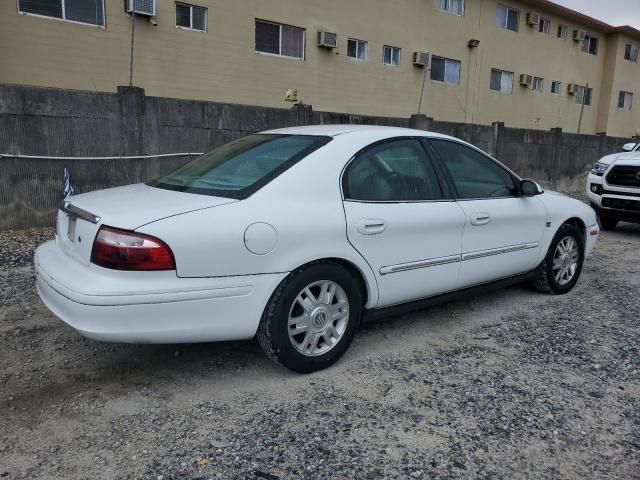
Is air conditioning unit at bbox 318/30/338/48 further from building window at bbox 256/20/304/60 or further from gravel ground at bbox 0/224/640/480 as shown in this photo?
gravel ground at bbox 0/224/640/480

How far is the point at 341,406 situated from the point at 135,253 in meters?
1.36

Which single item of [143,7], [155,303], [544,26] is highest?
[544,26]

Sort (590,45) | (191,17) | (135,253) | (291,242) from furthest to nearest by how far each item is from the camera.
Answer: (590,45) → (191,17) → (291,242) → (135,253)

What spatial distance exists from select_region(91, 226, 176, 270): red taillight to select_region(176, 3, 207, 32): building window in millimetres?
10715

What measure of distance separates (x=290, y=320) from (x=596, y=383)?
192cm

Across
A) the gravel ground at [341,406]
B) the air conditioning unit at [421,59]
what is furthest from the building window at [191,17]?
the gravel ground at [341,406]

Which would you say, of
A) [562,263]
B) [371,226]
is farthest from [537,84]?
[371,226]

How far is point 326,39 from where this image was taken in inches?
569

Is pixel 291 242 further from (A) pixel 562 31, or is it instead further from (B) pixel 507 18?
(A) pixel 562 31

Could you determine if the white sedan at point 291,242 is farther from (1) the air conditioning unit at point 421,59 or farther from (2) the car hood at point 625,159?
(1) the air conditioning unit at point 421,59

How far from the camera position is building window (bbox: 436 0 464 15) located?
17.8 meters

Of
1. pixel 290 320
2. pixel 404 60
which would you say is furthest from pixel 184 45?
pixel 290 320

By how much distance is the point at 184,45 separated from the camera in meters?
12.1

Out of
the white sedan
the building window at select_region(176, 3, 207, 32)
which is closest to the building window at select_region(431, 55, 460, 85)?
the building window at select_region(176, 3, 207, 32)
